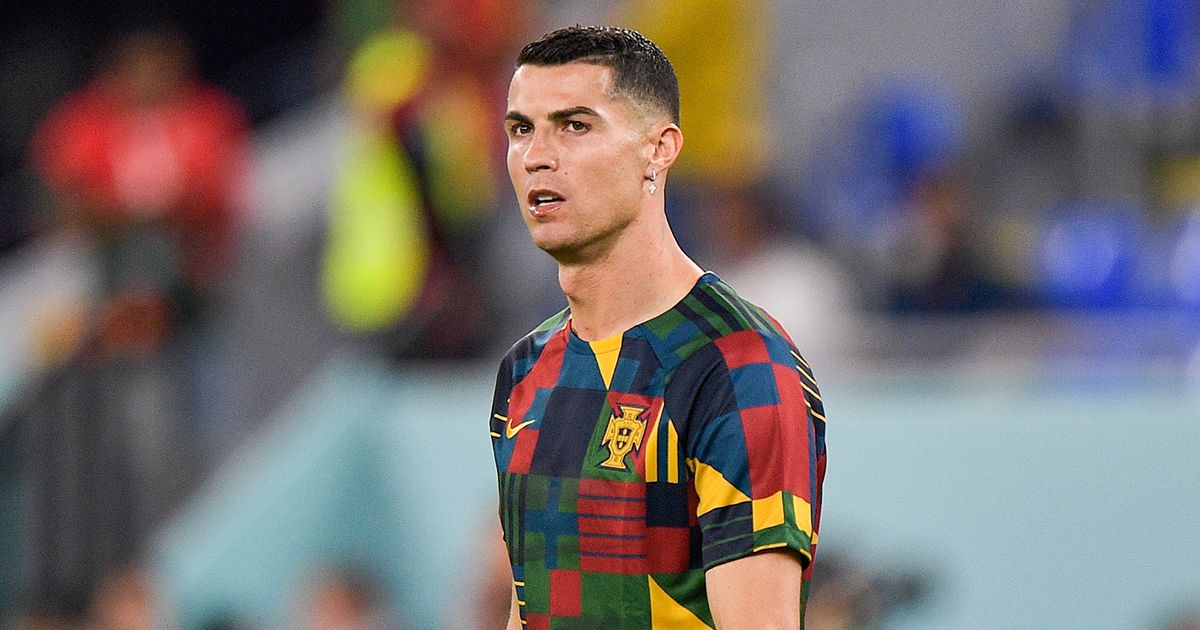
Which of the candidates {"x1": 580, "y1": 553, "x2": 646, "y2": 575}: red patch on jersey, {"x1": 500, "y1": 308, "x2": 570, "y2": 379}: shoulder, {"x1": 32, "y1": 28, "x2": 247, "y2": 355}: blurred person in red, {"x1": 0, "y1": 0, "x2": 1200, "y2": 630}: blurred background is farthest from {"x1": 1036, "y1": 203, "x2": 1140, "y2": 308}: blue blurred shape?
{"x1": 580, "y1": 553, "x2": 646, "y2": 575}: red patch on jersey

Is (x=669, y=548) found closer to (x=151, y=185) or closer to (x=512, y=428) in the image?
(x=512, y=428)

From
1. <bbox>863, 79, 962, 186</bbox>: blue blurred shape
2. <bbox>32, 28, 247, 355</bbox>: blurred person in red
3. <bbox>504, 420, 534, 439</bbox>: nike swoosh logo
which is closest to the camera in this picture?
<bbox>504, 420, 534, 439</bbox>: nike swoosh logo

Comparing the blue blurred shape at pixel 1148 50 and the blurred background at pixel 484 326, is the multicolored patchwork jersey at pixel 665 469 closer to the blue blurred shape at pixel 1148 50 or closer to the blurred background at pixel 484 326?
the blurred background at pixel 484 326

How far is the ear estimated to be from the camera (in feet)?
9.93

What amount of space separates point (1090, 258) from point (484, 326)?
2672mm

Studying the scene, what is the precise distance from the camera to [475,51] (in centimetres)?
859

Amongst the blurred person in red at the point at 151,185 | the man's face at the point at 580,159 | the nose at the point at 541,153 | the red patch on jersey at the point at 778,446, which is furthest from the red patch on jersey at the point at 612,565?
the blurred person in red at the point at 151,185

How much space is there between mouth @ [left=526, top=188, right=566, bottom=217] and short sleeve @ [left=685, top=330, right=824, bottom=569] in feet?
1.14

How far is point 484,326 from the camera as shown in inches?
341

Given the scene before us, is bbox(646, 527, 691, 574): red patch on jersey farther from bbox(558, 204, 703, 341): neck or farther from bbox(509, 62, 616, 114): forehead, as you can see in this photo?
bbox(509, 62, 616, 114): forehead

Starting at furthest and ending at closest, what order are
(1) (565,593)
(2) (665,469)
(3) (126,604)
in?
(3) (126,604), (1) (565,593), (2) (665,469)

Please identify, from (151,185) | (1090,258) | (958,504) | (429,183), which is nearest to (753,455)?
(958,504)

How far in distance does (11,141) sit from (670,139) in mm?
10585

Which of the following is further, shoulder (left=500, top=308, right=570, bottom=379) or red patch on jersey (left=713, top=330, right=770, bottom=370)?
shoulder (left=500, top=308, right=570, bottom=379)
